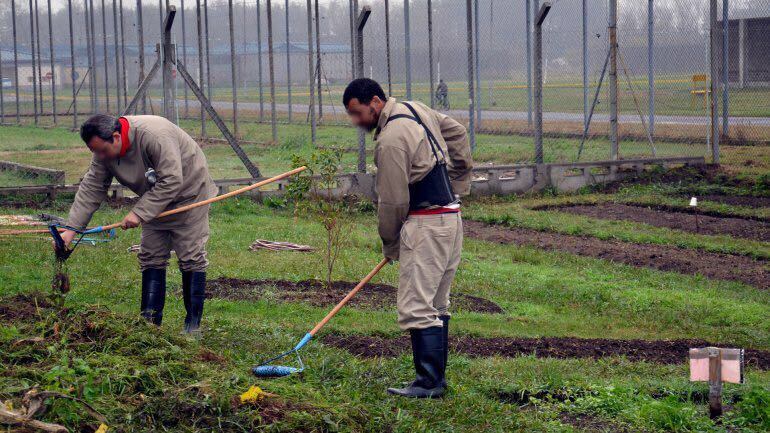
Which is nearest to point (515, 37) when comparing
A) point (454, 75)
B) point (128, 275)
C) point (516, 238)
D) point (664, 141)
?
point (454, 75)

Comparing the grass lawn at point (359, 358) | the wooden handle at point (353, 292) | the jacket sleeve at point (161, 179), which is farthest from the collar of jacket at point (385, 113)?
the jacket sleeve at point (161, 179)

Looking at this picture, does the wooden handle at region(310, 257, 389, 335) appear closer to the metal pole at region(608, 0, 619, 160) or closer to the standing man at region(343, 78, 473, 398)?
the standing man at region(343, 78, 473, 398)

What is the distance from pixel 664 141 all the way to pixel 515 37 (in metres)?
5.60

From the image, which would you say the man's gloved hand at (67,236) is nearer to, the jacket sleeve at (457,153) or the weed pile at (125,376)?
the weed pile at (125,376)

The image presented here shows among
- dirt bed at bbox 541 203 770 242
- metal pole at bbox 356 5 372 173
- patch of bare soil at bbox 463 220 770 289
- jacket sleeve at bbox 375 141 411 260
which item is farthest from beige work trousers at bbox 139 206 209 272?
dirt bed at bbox 541 203 770 242

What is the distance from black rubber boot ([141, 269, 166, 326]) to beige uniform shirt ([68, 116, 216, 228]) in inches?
15.5

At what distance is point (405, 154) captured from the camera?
18.0ft

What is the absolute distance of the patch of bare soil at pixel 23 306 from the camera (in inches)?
251

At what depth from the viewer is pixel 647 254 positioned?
1134 cm

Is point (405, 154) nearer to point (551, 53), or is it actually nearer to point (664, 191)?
point (664, 191)

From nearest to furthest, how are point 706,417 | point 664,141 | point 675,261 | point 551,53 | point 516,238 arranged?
point 706,417 < point 675,261 < point 516,238 < point 664,141 < point 551,53

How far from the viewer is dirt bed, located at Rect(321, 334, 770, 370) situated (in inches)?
277

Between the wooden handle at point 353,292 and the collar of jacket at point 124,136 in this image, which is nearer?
the wooden handle at point 353,292

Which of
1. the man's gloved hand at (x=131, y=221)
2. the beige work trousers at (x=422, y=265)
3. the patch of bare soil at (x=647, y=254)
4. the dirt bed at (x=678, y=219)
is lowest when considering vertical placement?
the patch of bare soil at (x=647, y=254)
